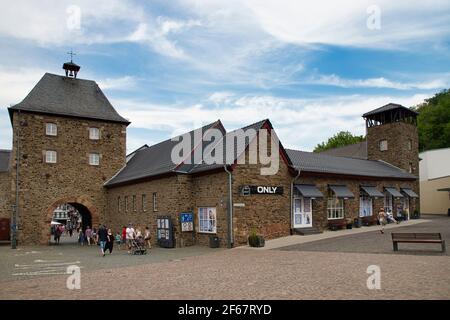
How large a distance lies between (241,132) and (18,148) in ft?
54.9

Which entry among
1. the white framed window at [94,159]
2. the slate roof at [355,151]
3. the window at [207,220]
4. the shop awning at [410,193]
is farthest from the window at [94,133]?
the slate roof at [355,151]

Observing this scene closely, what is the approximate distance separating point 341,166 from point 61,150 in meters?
20.3

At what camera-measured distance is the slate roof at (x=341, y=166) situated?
2592 cm

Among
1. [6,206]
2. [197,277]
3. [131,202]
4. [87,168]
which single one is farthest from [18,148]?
[197,277]

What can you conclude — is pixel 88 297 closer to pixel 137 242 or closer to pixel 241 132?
pixel 137 242

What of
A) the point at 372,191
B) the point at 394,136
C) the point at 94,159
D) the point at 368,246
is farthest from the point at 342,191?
the point at 94,159

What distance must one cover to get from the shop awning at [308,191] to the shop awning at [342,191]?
5.06ft

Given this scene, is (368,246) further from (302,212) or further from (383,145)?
(383,145)

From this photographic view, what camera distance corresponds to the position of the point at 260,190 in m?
21.9

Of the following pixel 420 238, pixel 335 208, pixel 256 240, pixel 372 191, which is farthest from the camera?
pixel 372 191

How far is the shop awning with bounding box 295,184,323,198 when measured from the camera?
927 inches

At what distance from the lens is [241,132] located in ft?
80.0

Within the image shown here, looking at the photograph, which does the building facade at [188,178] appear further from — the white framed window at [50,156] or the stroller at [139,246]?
the stroller at [139,246]

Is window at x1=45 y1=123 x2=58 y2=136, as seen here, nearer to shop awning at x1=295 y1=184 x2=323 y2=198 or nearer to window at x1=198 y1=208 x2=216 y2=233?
window at x1=198 y1=208 x2=216 y2=233
